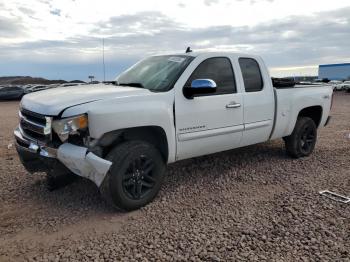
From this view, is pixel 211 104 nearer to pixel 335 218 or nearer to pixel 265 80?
pixel 265 80

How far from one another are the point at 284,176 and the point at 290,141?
1144 millimetres

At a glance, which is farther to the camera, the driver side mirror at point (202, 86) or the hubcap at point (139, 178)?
the driver side mirror at point (202, 86)

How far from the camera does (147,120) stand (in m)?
4.34

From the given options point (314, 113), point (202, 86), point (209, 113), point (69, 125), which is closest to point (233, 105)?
point (209, 113)

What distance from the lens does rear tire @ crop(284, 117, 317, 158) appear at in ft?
22.2

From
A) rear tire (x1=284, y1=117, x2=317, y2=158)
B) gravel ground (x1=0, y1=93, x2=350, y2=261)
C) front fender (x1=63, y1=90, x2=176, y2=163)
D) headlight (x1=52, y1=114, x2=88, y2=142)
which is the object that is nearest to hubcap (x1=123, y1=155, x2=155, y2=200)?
gravel ground (x1=0, y1=93, x2=350, y2=261)

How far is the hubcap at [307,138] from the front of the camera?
6951mm

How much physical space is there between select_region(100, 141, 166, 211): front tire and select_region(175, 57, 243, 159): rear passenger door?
45 centimetres

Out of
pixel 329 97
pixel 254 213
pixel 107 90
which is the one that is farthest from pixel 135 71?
pixel 329 97

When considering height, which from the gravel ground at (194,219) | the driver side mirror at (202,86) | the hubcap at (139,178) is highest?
the driver side mirror at (202,86)

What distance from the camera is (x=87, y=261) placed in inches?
132

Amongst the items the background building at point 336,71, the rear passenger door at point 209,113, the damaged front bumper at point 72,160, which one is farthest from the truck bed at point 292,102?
the background building at point 336,71

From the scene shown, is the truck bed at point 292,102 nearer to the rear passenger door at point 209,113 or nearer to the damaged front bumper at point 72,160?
the rear passenger door at point 209,113

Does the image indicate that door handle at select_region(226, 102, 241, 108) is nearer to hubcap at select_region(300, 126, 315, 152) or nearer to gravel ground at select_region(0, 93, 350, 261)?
gravel ground at select_region(0, 93, 350, 261)
